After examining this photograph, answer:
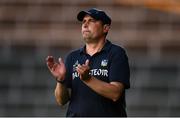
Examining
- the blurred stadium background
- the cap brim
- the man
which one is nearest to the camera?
the man

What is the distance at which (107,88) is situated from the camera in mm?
4305

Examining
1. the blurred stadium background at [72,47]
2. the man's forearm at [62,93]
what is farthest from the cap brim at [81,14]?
the blurred stadium background at [72,47]

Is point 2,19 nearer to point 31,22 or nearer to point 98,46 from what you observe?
point 31,22

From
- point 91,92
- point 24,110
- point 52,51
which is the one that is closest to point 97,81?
point 91,92

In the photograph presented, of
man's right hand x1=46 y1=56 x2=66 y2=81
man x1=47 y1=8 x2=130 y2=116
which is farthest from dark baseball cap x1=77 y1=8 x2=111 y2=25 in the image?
man's right hand x1=46 y1=56 x2=66 y2=81

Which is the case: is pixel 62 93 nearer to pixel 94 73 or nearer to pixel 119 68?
pixel 94 73

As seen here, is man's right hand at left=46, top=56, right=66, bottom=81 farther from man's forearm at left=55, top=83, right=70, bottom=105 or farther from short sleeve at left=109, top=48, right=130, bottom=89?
short sleeve at left=109, top=48, right=130, bottom=89

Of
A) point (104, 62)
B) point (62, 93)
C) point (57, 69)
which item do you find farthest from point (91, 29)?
point (62, 93)

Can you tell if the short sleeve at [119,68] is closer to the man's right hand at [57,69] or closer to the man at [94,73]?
the man at [94,73]

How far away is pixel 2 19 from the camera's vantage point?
10.4 metres

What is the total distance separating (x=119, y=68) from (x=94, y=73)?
152 millimetres

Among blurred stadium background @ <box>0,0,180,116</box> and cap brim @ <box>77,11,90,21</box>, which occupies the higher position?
cap brim @ <box>77,11,90,21</box>

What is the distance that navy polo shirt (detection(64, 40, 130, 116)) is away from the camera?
14.6 ft

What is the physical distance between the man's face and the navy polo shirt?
89 millimetres
